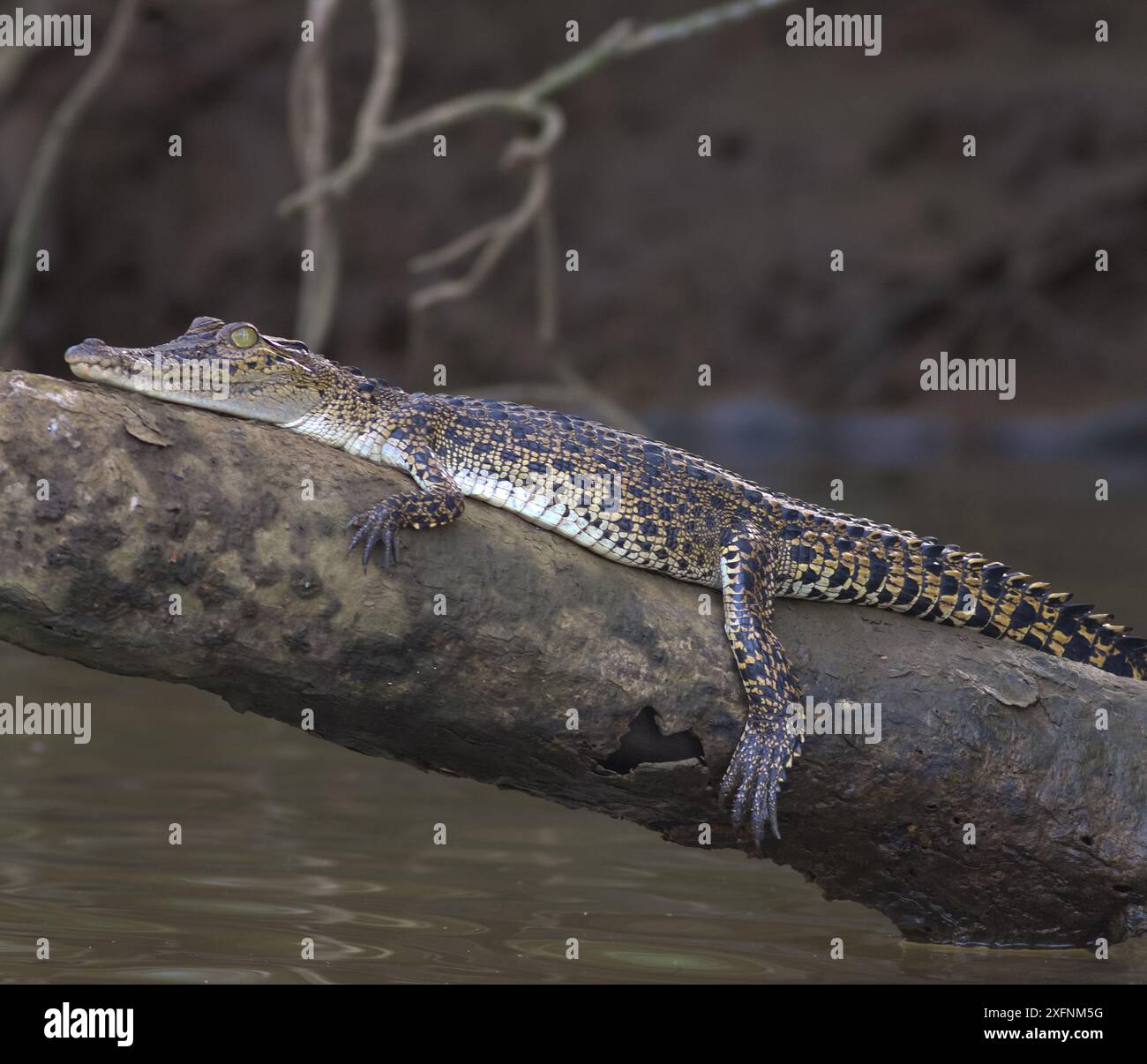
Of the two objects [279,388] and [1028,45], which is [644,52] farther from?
[279,388]

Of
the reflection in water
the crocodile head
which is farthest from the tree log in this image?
the reflection in water

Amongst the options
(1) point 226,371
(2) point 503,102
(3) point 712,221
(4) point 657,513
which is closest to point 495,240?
(2) point 503,102

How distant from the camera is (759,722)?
4.35 metres

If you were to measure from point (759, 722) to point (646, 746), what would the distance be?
12.7 inches

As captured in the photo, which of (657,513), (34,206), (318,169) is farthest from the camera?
(34,206)

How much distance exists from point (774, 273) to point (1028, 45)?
5.61m

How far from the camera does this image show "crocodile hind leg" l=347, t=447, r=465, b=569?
4.05 metres

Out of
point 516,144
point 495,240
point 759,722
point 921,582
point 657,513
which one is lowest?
point 759,722

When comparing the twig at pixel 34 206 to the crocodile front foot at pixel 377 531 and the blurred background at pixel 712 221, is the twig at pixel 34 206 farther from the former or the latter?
the crocodile front foot at pixel 377 531

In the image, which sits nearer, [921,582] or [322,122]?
[921,582]

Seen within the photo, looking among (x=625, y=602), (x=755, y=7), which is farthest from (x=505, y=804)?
(x=755, y=7)

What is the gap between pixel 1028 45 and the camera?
25297mm

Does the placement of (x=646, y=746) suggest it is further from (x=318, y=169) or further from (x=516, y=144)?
(x=318, y=169)

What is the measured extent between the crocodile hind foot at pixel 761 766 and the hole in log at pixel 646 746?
14 centimetres
